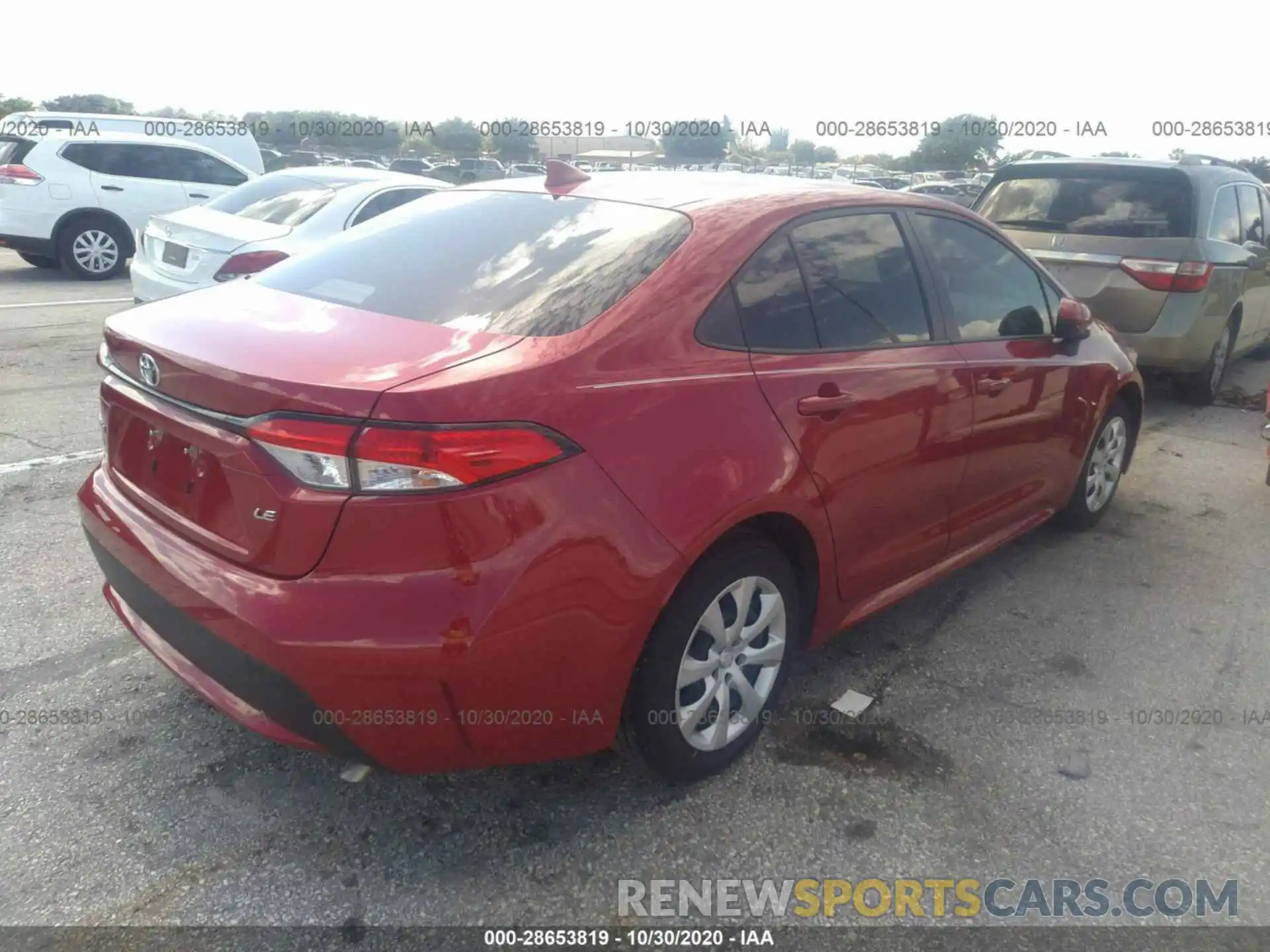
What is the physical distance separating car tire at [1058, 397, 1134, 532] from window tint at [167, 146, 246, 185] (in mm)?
10776

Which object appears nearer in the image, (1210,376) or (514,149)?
(1210,376)

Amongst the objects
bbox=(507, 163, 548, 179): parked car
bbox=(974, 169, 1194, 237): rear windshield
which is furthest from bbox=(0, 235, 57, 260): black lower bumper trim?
bbox=(974, 169, 1194, 237): rear windshield

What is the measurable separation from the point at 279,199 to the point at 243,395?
6.13 m

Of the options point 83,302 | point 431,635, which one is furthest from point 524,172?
point 431,635

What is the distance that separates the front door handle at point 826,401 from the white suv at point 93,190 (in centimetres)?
1058

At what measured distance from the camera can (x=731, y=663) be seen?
2686mm

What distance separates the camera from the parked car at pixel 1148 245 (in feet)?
21.4

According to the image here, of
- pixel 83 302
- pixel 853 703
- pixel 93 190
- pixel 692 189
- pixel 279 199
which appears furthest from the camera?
pixel 93 190

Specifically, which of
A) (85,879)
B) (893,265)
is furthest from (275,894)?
(893,265)

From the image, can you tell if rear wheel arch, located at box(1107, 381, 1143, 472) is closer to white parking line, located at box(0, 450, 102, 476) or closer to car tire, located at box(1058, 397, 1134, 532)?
car tire, located at box(1058, 397, 1134, 532)

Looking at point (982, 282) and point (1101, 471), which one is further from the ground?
point (982, 282)

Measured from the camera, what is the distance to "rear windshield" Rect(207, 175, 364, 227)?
7258mm

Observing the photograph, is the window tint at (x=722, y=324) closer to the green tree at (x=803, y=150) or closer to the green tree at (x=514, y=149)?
the green tree at (x=514, y=149)

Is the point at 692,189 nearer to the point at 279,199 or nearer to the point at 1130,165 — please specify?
the point at 1130,165
